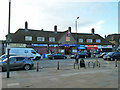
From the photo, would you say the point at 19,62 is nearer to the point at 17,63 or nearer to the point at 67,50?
the point at 17,63

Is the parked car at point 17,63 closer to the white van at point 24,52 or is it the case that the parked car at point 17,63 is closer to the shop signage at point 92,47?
the white van at point 24,52

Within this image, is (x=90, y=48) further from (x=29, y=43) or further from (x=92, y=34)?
(x=29, y=43)

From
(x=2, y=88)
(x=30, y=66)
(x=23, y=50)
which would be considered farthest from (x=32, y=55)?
(x=2, y=88)

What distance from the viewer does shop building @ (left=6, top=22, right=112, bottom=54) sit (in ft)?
114

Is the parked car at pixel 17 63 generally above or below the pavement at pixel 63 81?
above

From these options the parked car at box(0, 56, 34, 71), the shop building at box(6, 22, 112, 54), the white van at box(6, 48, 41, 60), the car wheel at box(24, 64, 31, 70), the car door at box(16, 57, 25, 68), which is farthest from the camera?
the shop building at box(6, 22, 112, 54)

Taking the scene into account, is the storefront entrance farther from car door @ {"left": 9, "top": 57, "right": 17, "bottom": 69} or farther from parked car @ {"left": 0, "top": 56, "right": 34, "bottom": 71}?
car door @ {"left": 9, "top": 57, "right": 17, "bottom": 69}

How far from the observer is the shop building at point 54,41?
34.9m

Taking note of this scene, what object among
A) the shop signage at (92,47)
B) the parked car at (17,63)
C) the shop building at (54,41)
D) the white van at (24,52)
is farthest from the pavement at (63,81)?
the shop signage at (92,47)

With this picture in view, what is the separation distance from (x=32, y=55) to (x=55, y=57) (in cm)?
524

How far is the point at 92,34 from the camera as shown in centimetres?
4709

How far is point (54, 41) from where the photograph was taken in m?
Answer: 38.7

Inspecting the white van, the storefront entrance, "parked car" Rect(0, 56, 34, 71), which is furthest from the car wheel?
the storefront entrance

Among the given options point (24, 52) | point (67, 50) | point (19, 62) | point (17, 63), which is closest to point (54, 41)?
point (67, 50)
